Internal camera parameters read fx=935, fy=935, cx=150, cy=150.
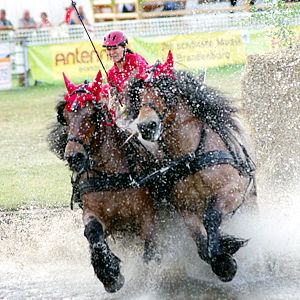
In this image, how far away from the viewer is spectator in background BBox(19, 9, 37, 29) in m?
21.6

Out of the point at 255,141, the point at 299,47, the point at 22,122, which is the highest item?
the point at 299,47

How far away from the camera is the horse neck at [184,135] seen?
22.7 ft

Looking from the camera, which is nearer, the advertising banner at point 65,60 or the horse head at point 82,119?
the horse head at point 82,119

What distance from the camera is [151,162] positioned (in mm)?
7191

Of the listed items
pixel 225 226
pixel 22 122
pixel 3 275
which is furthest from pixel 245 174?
pixel 22 122

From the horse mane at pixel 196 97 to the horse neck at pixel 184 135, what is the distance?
0.08 m

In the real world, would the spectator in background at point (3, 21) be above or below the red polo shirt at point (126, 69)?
below

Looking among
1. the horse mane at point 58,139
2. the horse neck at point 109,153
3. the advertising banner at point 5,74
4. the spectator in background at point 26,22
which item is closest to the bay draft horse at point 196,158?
the horse neck at point 109,153

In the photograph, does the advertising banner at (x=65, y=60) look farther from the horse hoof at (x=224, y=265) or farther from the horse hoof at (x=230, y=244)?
the horse hoof at (x=224, y=265)

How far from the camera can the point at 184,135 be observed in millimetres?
6957

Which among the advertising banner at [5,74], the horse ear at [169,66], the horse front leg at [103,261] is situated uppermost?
the horse ear at [169,66]

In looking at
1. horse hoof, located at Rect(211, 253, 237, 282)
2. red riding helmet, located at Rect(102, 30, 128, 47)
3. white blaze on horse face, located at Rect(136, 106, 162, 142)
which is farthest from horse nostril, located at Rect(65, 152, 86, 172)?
red riding helmet, located at Rect(102, 30, 128, 47)

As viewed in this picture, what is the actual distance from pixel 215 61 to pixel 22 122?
474cm

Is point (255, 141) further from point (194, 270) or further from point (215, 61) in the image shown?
point (215, 61)
